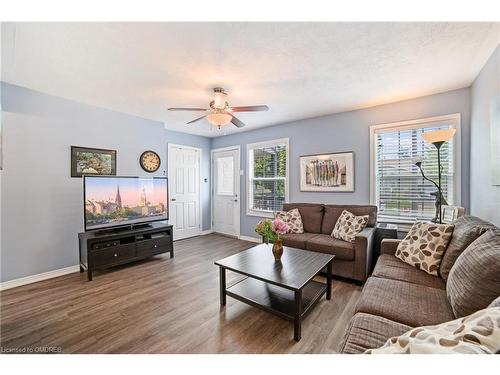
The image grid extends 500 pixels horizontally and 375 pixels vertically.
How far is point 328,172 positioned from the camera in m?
3.73

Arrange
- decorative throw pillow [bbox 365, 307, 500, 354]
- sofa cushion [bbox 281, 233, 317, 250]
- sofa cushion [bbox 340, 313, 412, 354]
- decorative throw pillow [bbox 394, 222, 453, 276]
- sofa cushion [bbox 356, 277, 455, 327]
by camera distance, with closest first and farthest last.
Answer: decorative throw pillow [bbox 365, 307, 500, 354]
sofa cushion [bbox 340, 313, 412, 354]
sofa cushion [bbox 356, 277, 455, 327]
decorative throw pillow [bbox 394, 222, 453, 276]
sofa cushion [bbox 281, 233, 317, 250]

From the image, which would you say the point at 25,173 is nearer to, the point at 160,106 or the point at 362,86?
the point at 160,106

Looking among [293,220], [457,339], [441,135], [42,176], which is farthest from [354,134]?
[42,176]

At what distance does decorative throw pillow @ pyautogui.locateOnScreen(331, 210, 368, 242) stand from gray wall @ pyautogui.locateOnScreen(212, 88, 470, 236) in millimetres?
641

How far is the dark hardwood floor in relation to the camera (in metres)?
1.65

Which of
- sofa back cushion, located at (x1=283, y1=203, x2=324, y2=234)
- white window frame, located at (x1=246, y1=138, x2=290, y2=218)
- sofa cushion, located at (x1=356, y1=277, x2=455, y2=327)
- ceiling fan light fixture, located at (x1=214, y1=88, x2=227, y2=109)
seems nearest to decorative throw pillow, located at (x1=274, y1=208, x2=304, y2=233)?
sofa back cushion, located at (x1=283, y1=203, x2=324, y2=234)

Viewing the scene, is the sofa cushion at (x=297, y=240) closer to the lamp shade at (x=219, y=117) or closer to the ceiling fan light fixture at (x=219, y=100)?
the lamp shade at (x=219, y=117)

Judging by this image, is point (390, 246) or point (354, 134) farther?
point (354, 134)

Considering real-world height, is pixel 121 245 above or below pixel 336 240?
below

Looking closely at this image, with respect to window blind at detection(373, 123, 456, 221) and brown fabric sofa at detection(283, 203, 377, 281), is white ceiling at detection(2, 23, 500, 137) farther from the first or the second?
brown fabric sofa at detection(283, 203, 377, 281)

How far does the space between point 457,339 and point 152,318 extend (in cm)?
216

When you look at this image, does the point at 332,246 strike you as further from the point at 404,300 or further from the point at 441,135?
the point at 441,135

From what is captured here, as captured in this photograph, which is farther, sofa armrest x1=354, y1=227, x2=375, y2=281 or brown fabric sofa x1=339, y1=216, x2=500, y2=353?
sofa armrest x1=354, y1=227, x2=375, y2=281

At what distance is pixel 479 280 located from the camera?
3.76 ft
